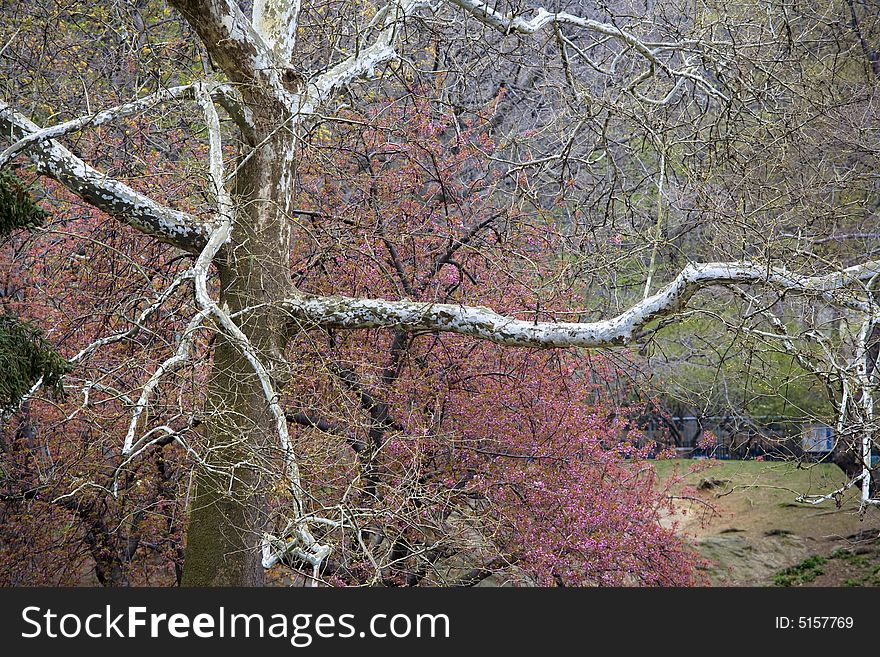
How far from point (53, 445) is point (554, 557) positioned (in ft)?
A: 16.8

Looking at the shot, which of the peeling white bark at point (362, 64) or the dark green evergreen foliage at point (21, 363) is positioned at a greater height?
the peeling white bark at point (362, 64)

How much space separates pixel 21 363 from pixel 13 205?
0.81 m

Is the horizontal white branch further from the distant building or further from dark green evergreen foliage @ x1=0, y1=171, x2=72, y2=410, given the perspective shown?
dark green evergreen foliage @ x1=0, y1=171, x2=72, y2=410

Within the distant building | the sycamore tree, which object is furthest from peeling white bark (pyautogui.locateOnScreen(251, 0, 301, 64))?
the distant building

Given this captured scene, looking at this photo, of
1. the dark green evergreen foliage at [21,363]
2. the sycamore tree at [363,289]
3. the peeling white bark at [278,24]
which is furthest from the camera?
the peeling white bark at [278,24]

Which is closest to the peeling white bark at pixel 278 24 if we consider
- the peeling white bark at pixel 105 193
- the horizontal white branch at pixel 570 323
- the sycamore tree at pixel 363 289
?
the sycamore tree at pixel 363 289

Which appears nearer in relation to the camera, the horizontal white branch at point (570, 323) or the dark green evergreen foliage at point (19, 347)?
the dark green evergreen foliage at point (19, 347)

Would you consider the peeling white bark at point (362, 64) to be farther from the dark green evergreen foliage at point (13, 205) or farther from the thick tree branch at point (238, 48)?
the dark green evergreen foliage at point (13, 205)

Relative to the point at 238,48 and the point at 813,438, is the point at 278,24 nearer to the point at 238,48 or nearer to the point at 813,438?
the point at 238,48

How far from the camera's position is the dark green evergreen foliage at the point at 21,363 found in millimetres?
4914

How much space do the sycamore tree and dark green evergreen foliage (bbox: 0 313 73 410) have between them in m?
0.49

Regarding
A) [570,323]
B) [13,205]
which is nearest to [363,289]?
[570,323]

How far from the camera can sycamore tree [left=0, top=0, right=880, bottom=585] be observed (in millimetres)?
6930

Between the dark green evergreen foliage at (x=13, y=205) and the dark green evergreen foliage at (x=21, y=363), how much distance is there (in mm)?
494
